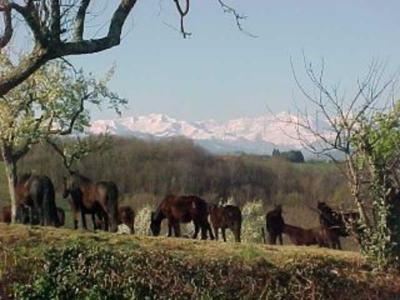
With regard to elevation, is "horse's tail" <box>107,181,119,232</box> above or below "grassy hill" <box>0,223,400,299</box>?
above

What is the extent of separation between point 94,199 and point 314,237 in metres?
8.30

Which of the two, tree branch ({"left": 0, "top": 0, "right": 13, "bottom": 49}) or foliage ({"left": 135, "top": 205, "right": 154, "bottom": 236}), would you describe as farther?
foliage ({"left": 135, "top": 205, "right": 154, "bottom": 236})

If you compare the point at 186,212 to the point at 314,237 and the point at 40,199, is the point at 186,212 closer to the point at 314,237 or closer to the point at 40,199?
the point at 40,199

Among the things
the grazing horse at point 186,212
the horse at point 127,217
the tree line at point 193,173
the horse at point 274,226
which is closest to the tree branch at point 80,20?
the grazing horse at point 186,212

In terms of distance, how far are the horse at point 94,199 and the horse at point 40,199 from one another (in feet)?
4.16

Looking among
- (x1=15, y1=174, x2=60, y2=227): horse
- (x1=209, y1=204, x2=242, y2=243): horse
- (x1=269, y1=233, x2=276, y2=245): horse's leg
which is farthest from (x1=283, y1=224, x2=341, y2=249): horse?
(x1=15, y1=174, x2=60, y2=227): horse

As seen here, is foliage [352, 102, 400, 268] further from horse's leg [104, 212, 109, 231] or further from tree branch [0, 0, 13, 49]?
horse's leg [104, 212, 109, 231]

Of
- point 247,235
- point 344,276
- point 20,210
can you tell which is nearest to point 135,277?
point 344,276

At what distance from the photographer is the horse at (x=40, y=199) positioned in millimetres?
26859

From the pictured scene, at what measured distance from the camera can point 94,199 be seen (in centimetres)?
2809

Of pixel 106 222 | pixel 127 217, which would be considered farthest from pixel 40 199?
pixel 127 217

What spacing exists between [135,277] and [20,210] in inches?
626

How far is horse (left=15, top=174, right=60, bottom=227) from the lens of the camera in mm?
26859

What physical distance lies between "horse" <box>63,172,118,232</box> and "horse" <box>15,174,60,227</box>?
127 centimetres
